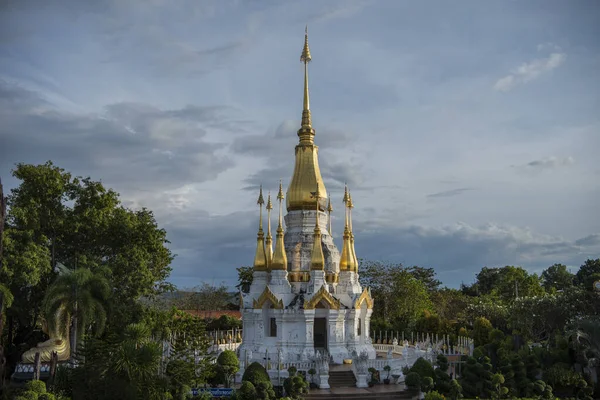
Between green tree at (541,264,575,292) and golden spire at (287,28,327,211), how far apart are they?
1621 inches

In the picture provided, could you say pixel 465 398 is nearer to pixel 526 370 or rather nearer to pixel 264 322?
pixel 526 370

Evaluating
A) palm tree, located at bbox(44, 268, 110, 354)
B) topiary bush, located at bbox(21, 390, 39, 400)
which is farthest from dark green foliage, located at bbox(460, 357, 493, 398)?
topiary bush, located at bbox(21, 390, 39, 400)

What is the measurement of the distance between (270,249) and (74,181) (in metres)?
11.7

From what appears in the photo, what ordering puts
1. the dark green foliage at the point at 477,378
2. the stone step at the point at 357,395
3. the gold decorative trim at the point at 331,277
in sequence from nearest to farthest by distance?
1. the dark green foliage at the point at 477,378
2. the stone step at the point at 357,395
3. the gold decorative trim at the point at 331,277

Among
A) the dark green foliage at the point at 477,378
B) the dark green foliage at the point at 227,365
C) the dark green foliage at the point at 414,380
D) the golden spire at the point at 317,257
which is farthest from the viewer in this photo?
the golden spire at the point at 317,257

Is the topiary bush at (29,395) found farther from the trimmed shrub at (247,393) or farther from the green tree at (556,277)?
the green tree at (556,277)

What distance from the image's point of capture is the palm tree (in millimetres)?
27562

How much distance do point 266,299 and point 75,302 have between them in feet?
31.8

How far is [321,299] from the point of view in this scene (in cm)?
3197

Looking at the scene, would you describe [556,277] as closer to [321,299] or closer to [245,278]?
[245,278]

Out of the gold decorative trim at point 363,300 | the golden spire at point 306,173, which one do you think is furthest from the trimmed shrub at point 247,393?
the golden spire at point 306,173

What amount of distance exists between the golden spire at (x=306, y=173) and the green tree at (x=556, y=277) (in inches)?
1621

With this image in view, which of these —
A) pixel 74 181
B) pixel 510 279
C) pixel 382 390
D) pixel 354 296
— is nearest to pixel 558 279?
pixel 510 279

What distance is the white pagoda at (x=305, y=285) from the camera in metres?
31.8
